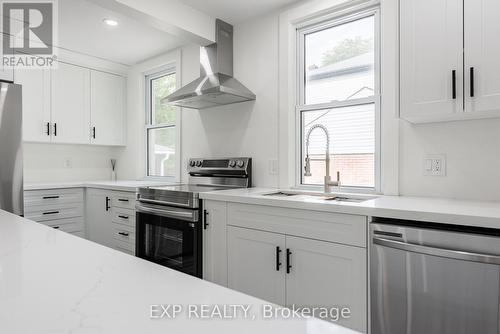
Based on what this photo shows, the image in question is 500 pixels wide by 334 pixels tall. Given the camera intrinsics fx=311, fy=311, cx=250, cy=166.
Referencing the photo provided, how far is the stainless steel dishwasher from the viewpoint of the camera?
1.24 m

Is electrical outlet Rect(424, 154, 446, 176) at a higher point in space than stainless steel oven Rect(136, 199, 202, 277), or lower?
higher

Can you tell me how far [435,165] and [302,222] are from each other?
3.02 ft

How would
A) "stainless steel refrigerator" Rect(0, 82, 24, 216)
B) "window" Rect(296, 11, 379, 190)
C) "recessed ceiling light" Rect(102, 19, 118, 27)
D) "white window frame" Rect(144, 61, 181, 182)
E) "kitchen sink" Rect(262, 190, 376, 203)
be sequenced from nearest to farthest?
"kitchen sink" Rect(262, 190, 376, 203) → "window" Rect(296, 11, 379, 190) → "stainless steel refrigerator" Rect(0, 82, 24, 216) → "recessed ceiling light" Rect(102, 19, 118, 27) → "white window frame" Rect(144, 61, 181, 182)

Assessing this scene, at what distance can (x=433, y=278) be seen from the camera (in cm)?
135

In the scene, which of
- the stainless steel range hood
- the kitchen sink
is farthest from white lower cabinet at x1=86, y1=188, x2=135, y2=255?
the kitchen sink

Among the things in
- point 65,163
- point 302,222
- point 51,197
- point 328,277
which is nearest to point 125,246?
point 51,197

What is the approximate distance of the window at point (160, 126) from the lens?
3805 mm

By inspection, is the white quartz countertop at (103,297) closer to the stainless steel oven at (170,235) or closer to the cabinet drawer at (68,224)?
the stainless steel oven at (170,235)

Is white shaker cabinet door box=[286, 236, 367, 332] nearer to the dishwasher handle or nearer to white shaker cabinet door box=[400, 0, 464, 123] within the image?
the dishwasher handle

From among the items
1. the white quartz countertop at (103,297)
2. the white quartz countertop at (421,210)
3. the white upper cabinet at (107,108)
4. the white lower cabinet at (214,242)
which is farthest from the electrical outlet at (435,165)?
the white upper cabinet at (107,108)

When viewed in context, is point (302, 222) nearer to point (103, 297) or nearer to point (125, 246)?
point (103, 297)

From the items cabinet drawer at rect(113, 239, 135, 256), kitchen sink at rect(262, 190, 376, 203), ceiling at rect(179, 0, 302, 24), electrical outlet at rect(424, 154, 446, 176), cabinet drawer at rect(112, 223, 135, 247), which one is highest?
ceiling at rect(179, 0, 302, 24)

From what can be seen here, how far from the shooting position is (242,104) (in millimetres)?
2918

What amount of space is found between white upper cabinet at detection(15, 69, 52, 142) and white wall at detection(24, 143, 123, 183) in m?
0.34
